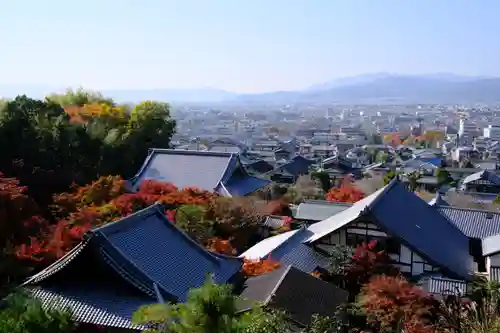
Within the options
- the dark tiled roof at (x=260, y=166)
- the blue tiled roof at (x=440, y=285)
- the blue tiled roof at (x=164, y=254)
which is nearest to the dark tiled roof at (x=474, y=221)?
the blue tiled roof at (x=440, y=285)

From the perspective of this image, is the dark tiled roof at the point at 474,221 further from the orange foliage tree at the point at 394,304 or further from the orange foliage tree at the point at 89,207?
the orange foliage tree at the point at 89,207

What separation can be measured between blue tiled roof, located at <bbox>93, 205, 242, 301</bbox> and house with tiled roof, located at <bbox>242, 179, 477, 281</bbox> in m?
2.99

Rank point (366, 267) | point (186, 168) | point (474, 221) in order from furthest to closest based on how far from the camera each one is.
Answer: point (186, 168), point (474, 221), point (366, 267)

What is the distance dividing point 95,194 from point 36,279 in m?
7.96

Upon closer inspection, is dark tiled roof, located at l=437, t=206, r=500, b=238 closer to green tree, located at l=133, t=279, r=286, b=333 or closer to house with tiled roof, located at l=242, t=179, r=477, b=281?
house with tiled roof, located at l=242, t=179, r=477, b=281

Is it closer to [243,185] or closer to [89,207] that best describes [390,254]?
[89,207]

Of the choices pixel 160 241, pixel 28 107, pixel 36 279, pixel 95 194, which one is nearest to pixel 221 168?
pixel 95 194

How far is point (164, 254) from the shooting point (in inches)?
440

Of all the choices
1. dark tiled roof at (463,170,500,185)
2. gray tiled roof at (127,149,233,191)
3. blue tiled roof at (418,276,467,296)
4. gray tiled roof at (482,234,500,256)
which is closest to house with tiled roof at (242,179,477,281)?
gray tiled roof at (482,234,500,256)

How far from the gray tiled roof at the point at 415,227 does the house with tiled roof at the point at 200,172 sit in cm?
627

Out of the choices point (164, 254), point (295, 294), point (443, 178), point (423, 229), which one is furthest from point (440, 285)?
point (443, 178)

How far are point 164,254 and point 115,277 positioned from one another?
4.66ft

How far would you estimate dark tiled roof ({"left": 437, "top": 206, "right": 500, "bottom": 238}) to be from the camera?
18.7m

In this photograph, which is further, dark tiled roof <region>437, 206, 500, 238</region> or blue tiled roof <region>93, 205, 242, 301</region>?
dark tiled roof <region>437, 206, 500, 238</region>
